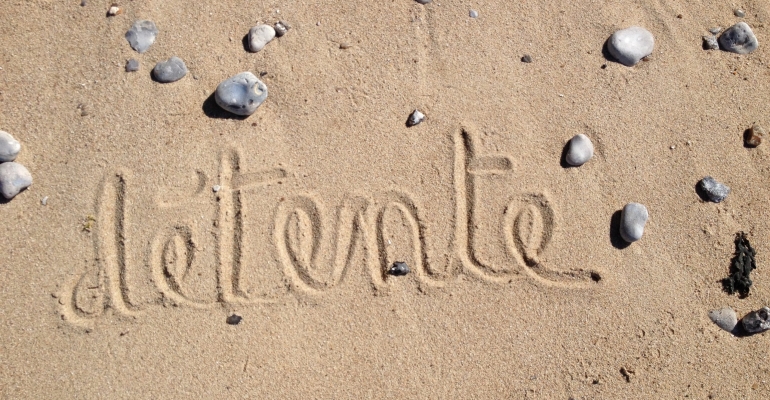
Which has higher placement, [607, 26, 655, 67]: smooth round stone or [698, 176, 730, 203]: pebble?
[607, 26, 655, 67]: smooth round stone

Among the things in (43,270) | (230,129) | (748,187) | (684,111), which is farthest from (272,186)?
(748,187)

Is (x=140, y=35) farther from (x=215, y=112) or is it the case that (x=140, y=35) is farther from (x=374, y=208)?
(x=374, y=208)

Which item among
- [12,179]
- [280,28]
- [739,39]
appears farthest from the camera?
[739,39]

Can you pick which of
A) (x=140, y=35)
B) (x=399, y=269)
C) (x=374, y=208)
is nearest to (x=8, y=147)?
(x=140, y=35)

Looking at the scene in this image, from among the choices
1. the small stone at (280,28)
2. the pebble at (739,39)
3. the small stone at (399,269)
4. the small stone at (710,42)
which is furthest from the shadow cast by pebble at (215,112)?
the pebble at (739,39)

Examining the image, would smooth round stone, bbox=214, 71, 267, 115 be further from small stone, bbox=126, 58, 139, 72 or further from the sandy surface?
small stone, bbox=126, 58, 139, 72

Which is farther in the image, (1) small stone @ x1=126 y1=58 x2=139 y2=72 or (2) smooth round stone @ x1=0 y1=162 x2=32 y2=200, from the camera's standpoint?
(1) small stone @ x1=126 y1=58 x2=139 y2=72

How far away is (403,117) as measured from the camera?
2727mm

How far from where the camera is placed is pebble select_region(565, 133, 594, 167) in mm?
2668

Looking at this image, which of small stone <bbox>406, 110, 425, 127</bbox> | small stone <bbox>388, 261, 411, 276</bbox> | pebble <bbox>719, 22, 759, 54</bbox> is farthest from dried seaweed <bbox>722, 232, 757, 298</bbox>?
small stone <bbox>406, 110, 425, 127</bbox>

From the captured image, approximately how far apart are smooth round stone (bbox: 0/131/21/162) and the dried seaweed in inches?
134

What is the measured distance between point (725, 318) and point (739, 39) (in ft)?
4.72

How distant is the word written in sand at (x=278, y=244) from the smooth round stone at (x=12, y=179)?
1.14 ft

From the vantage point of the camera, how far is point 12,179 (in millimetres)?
2529
